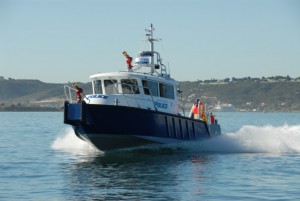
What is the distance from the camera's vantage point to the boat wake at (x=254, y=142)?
101ft

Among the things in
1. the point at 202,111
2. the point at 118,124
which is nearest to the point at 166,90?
the point at 202,111

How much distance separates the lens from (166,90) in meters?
28.2

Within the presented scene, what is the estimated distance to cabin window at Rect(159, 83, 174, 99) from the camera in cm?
2791

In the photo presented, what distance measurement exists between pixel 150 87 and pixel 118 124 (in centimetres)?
279

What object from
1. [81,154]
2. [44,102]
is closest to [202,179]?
[81,154]

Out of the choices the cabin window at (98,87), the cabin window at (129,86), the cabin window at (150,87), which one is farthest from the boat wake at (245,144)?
the cabin window at (98,87)

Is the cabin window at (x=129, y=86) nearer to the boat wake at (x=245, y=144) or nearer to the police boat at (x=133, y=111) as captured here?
the police boat at (x=133, y=111)

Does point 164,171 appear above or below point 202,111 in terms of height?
below

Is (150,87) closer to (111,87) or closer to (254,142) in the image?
(111,87)

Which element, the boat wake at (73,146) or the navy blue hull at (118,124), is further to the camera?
the boat wake at (73,146)

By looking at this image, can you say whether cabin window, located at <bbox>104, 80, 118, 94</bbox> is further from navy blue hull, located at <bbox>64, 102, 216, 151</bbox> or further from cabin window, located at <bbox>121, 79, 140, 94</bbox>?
navy blue hull, located at <bbox>64, 102, 216, 151</bbox>

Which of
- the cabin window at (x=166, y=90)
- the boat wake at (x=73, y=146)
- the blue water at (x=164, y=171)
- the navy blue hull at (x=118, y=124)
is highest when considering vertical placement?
the cabin window at (x=166, y=90)

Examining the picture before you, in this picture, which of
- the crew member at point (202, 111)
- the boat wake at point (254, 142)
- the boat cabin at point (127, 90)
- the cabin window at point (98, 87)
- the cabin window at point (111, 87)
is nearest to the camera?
the boat cabin at point (127, 90)

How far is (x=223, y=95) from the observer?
7781 inches
